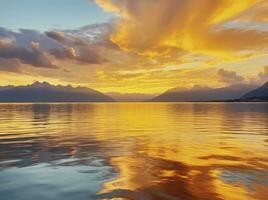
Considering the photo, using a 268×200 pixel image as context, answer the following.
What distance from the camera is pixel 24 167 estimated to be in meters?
17.2

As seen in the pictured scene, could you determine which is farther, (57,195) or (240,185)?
(240,185)

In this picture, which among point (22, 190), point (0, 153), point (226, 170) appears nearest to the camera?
point (22, 190)

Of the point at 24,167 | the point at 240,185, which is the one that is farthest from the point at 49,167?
the point at 240,185

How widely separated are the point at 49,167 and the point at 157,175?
5.82m

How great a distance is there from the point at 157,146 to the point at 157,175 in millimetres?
10809

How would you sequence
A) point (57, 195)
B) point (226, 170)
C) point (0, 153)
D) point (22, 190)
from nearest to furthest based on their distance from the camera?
1. point (57, 195)
2. point (22, 190)
3. point (226, 170)
4. point (0, 153)

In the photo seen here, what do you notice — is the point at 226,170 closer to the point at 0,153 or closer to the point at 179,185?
the point at 179,185

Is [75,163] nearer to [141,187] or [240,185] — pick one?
[141,187]

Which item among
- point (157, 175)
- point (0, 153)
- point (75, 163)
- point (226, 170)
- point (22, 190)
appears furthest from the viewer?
point (0, 153)

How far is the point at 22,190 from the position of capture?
12.7 m

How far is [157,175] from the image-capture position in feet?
49.9

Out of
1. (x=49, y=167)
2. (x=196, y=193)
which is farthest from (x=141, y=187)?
(x=49, y=167)

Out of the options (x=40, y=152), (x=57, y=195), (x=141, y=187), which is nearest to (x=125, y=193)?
(x=141, y=187)

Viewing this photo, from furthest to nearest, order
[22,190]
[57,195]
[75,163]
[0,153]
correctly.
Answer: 1. [0,153]
2. [75,163]
3. [22,190]
4. [57,195]
